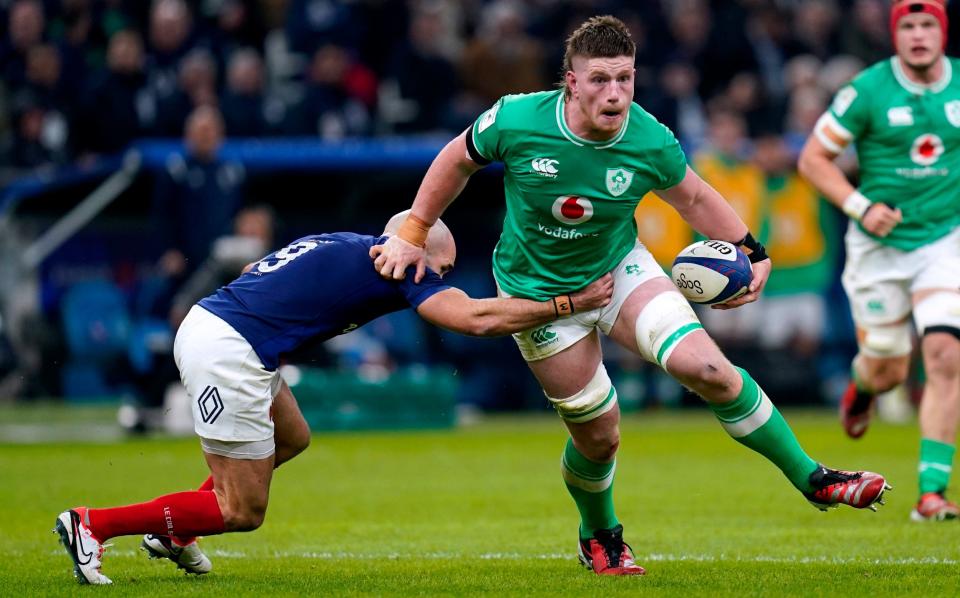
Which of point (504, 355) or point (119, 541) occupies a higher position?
point (119, 541)

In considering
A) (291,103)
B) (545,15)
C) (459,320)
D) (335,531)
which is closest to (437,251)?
(459,320)

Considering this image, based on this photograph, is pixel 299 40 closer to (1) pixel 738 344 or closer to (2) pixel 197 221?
(2) pixel 197 221

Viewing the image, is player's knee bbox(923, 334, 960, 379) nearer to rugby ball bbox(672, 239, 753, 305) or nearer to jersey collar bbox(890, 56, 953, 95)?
jersey collar bbox(890, 56, 953, 95)

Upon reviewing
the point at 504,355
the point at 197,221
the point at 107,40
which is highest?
the point at 107,40

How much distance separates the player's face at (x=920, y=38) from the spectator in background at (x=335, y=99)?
32.3 feet

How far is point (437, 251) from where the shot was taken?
24.0 feet

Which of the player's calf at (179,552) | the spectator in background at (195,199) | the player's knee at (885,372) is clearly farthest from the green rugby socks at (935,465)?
the spectator in background at (195,199)

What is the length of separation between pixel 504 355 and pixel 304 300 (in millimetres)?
12481

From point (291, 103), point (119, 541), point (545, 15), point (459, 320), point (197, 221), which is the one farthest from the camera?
point (545, 15)

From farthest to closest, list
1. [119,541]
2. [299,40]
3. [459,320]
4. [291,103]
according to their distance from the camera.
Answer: [299,40] → [291,103] → [119,541] → [459,320]

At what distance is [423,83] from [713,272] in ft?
41.7

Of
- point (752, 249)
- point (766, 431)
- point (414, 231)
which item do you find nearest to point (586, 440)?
point (766, 431)

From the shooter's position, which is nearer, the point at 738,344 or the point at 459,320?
the point at 459,320

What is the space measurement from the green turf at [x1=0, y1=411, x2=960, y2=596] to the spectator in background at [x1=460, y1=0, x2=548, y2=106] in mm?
5234
